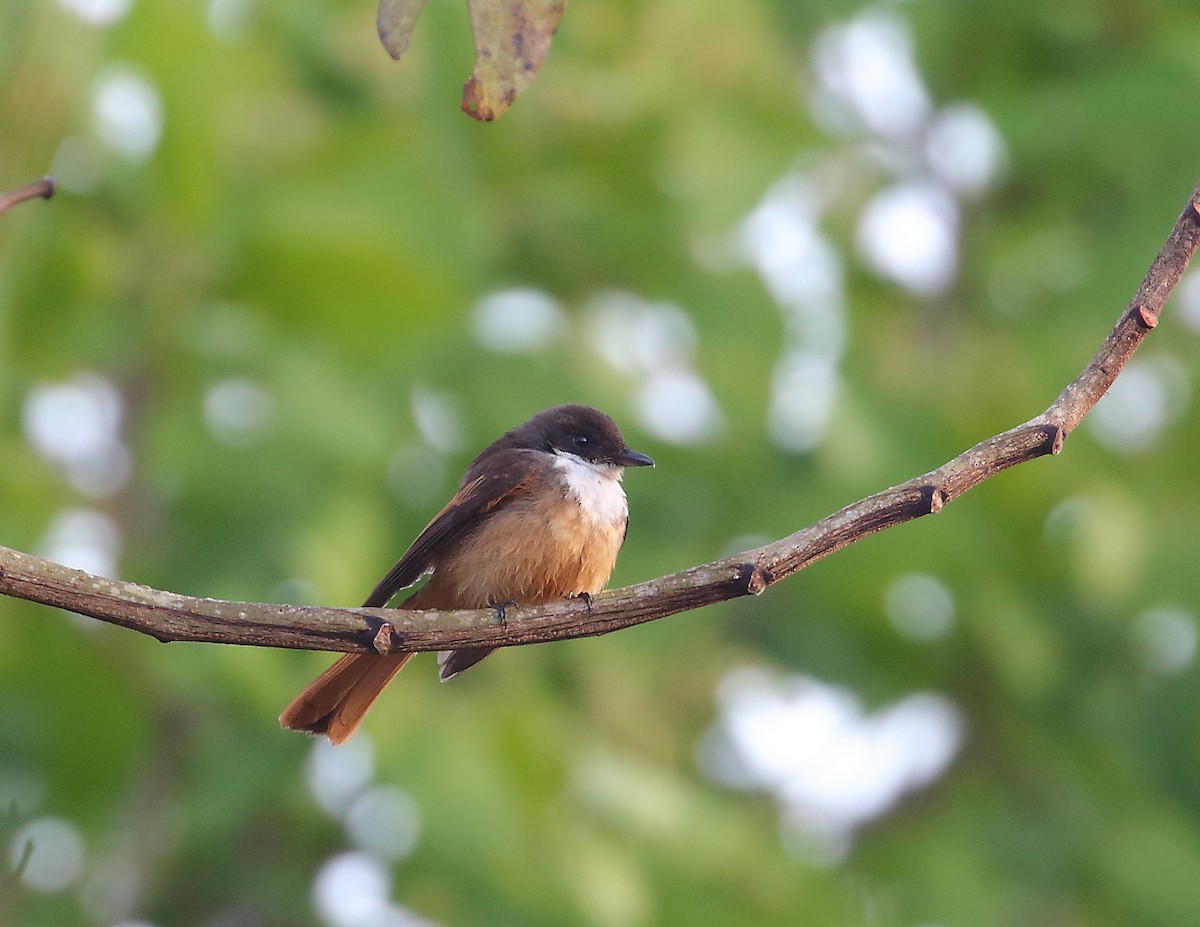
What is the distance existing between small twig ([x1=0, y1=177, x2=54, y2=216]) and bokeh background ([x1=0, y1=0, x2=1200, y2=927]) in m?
3.65

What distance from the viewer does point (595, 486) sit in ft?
16.2

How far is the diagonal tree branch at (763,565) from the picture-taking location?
253cm

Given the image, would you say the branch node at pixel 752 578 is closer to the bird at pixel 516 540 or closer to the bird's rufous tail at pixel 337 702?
the bird's rufous tail at pixel 337 702

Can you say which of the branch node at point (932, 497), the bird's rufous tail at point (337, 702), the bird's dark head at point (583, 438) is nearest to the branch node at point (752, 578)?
the branch node at point (932, 497)

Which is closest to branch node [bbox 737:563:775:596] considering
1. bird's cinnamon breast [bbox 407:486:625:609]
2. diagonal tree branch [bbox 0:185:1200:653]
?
diagonal tree branch [bbox 0:185:1200:653]

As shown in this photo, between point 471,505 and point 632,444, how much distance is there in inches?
85.2

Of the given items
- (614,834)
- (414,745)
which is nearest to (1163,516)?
(614,834)

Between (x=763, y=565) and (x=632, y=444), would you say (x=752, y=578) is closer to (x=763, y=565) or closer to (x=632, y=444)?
(x=763, y=565)

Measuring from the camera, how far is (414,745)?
224 inches

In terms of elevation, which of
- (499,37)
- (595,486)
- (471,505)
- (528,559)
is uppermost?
(595,486)

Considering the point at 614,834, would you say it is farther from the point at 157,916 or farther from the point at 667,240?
the point at 667,240

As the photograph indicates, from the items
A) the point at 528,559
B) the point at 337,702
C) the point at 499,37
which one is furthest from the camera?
the point at 528,559

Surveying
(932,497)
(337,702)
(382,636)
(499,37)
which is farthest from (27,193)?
(337,702)

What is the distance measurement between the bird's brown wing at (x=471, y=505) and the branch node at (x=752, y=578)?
1.94 m
